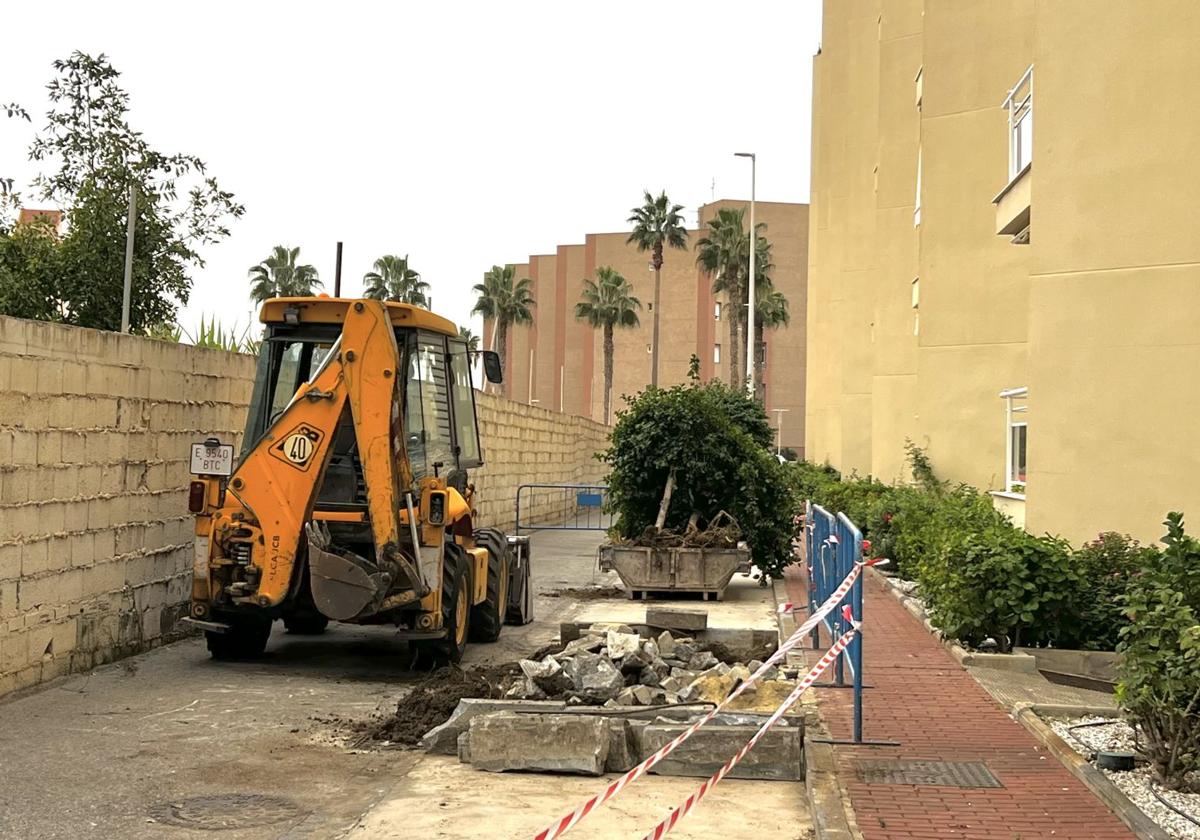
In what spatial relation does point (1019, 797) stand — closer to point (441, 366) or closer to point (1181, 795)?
point (1181, 795)

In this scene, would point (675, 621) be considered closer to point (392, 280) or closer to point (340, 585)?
point (340, 585)

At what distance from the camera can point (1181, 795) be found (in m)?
7.20

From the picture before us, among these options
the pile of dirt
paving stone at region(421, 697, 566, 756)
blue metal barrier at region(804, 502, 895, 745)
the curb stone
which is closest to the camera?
the curb stone

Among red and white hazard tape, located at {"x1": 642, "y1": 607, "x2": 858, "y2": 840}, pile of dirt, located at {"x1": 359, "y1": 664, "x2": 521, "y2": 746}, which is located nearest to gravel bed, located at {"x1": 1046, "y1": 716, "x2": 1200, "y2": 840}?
red and white hazard tape, located at {"x1": 642, "y1": 607, "x2": 858, "y2": 840}

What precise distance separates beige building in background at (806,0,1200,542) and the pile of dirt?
7.27 m

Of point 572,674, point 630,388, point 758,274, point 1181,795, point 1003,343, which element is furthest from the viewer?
point 630,388

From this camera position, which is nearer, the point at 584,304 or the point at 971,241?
the point at 971,241

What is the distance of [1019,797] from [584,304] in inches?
3342

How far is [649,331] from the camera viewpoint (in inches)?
4067

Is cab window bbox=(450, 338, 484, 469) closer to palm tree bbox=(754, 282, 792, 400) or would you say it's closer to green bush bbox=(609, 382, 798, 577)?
green bush bbox=(609, 382, 798, 577)

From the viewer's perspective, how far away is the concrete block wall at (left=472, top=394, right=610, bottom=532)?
29.2 m

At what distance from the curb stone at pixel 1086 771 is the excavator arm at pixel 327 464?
15.6 ft

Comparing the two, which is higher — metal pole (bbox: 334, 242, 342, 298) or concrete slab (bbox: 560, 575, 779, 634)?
metal pole (bbox: 334, 242, 342, 298)

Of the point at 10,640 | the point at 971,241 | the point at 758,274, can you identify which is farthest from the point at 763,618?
the point at 758,274
